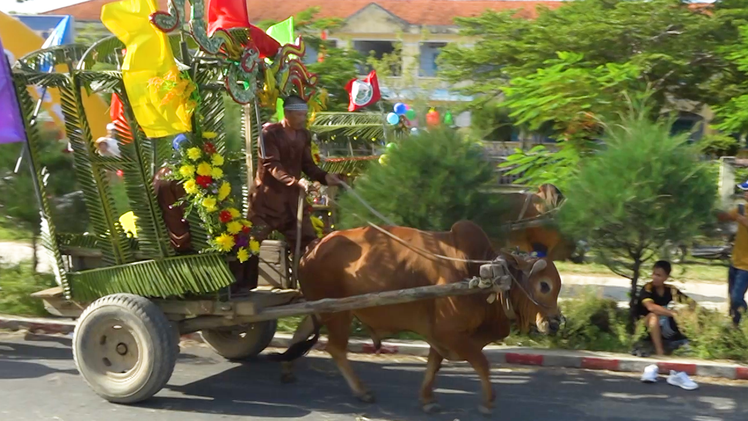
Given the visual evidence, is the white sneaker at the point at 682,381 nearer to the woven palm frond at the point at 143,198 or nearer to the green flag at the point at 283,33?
the green flag at the point at 283,33

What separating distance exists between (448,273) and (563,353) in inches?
82.9

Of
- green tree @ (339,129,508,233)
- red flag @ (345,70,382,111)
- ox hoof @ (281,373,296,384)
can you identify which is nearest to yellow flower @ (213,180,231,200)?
ox hoof @ (281,373,296,384)

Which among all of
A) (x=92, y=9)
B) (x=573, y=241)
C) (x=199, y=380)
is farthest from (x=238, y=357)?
(x=92, y=9)

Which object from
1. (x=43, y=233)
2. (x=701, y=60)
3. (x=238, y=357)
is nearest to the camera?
(x=43, y=233)

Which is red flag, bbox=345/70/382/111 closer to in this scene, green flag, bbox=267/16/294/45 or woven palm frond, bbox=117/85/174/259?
green flag, bbox=267/16/294/45

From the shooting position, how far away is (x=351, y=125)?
1343 cm

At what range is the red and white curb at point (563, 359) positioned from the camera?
7.26m

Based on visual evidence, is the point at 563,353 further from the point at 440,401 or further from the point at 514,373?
the point at 440,401

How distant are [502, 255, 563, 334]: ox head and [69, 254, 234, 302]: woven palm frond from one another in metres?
2.08

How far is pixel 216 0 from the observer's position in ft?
19.8

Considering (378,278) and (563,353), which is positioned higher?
(378,278)

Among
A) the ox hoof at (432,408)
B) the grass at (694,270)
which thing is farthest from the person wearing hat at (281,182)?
the grass at (694,270)

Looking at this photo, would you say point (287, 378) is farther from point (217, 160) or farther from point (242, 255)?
point (217, 160)

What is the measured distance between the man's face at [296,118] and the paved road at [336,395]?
216 cm
